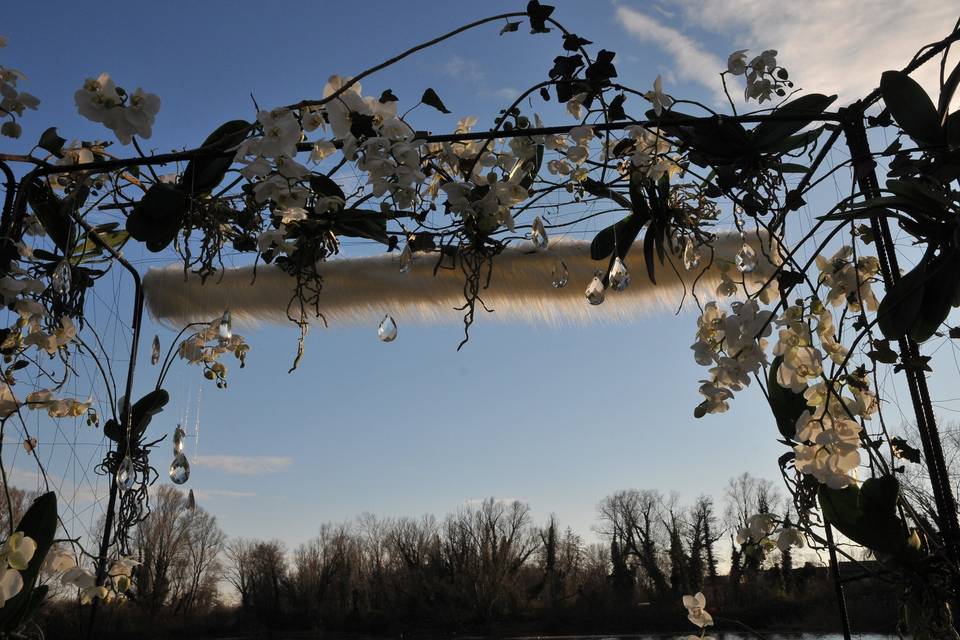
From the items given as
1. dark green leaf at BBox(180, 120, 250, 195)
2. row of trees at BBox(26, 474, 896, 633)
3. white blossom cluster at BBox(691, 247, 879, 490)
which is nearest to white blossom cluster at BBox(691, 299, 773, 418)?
white blossom cluster at BBox(691, 247, 879, 490)

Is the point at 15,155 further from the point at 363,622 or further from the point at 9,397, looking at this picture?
the point at 363,622

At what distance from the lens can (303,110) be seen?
77 centimetres

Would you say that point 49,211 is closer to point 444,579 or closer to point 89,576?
point 89,576

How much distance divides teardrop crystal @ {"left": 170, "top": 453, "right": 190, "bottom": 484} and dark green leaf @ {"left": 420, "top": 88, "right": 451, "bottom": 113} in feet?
1.71

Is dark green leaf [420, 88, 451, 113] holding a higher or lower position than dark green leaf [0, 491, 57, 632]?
higher

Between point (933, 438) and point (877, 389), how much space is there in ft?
0.21

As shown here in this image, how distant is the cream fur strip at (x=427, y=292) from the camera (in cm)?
144

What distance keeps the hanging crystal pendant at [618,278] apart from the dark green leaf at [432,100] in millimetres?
251

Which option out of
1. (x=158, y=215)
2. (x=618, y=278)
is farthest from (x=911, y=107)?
(x=158, y=215)

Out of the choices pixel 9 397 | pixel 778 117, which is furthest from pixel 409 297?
pixel 778 117

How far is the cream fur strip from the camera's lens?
1.44 metres

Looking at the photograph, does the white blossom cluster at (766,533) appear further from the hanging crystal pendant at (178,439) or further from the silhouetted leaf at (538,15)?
the hanging crystal pendant at (178,439)

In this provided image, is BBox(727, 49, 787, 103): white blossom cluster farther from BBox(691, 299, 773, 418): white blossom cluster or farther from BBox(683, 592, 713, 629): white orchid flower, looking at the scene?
BBox(683, 592, 713, 629): white orchid flower

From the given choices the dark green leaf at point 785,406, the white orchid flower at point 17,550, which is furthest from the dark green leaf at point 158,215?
the dark green leaf at point 785,406
